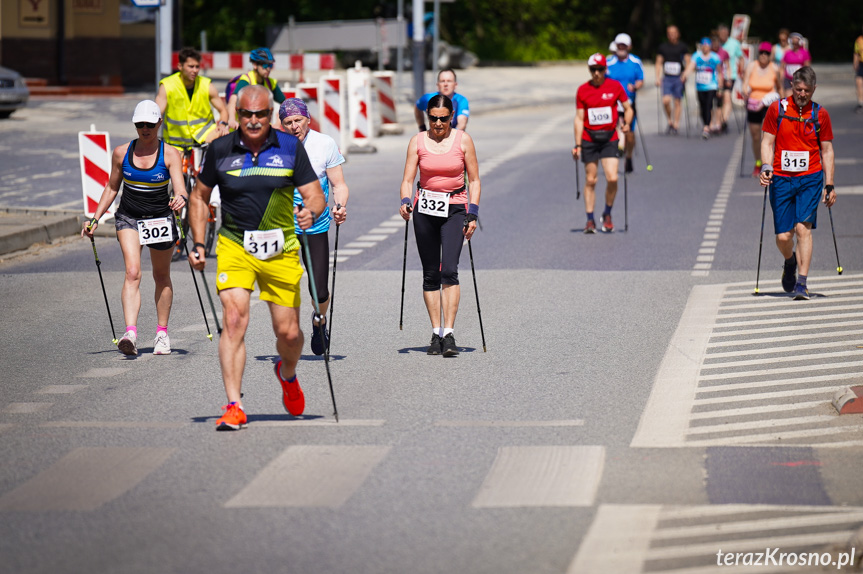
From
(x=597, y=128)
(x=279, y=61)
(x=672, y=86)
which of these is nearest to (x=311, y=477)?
(x=597, y=128)

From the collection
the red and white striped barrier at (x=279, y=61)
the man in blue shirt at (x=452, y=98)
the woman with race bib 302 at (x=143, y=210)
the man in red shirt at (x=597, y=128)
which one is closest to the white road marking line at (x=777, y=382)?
the woman with race bib 302 at (x=143, y=210)

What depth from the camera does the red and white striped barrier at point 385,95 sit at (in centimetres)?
2839

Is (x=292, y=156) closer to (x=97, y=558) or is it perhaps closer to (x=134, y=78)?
(x=97, y=558)

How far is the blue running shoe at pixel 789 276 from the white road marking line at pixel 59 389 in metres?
6.45

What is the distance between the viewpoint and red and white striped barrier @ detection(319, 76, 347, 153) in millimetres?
24984

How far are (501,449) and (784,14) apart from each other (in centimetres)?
5408

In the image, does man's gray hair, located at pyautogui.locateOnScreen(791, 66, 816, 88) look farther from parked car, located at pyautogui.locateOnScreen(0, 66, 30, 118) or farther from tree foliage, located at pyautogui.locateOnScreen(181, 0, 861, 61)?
tree foliage, located at pyautogui.locateOnScreen(181, 0, 861, 61)

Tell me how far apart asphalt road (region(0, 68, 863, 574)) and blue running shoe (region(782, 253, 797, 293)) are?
114mm

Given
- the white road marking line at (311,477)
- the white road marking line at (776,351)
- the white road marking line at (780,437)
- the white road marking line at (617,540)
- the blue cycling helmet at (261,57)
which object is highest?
the blue cycling helmet at (261,57)

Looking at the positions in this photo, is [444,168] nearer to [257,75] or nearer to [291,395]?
[291,395]

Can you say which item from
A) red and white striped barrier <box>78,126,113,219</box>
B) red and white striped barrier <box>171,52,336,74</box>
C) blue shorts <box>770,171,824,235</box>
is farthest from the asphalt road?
red and white striped barrier <box>171,52,336,74</box>

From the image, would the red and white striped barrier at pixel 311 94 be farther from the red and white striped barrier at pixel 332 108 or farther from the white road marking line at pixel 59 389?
the white road marking line at pixel 59 389

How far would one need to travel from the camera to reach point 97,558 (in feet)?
19.0

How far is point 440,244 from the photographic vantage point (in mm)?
10352
